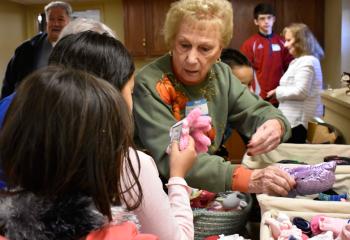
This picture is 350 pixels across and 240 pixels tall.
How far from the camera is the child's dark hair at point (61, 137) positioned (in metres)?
0.66

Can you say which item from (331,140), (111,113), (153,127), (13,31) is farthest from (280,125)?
(13,31)

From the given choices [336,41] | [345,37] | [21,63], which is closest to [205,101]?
[21,63]

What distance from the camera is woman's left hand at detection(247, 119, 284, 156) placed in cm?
133

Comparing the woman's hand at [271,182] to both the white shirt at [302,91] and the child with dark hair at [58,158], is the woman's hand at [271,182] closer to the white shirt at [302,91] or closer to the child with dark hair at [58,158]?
the child with dark hair at [58,158]

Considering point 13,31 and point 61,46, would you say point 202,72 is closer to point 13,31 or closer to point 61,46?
point 61,46

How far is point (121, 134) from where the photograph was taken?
72cm

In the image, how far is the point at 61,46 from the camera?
39.3 inches

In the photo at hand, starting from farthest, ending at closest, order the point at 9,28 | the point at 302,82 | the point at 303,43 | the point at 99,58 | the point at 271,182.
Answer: the point at 9,28
the point at 303,43
the point at 302,82
the point at 271,182
the point at 99,58

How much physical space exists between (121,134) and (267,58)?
3.76 metres

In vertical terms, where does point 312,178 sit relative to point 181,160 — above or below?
below

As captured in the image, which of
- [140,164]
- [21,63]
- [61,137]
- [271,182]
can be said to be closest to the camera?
[61,137]

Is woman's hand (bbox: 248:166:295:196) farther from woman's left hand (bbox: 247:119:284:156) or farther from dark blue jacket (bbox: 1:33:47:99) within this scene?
dark blue jacket (bbox: 1:33:47:99)

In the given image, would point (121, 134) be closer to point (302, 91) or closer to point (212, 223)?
point (212, 223)

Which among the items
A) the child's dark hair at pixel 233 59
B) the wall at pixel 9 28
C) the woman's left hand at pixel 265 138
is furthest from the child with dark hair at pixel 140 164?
the wall at pixel 9 28
